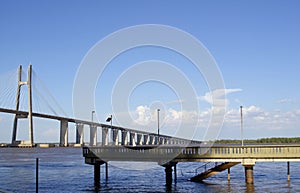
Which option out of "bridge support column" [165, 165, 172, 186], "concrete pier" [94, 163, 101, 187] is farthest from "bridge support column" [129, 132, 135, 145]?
"bridge support column" [165, 165, 172, 186]

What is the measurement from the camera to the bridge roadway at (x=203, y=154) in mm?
33344

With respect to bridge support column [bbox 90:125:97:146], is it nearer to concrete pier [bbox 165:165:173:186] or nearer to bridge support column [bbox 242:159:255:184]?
concrete pier [bbox 165:165:173:186]

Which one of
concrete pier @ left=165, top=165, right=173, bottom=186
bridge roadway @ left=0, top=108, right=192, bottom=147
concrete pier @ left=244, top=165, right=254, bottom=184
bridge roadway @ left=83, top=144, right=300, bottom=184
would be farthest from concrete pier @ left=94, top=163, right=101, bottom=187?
bridge roadway @ left=0, top=108, right=192, bottom=147

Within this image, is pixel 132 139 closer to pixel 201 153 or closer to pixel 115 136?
pixel 115 136

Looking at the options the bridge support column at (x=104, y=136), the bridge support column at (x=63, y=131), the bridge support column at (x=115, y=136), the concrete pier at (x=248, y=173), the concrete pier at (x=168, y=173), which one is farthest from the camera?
the bridge support column at (x=63, y=131)

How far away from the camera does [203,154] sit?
116 feet

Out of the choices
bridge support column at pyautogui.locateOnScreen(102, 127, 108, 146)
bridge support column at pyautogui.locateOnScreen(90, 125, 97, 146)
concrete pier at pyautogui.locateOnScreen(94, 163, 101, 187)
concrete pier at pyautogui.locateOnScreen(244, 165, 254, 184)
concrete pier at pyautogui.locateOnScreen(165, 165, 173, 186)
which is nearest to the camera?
concrete pier at pyautogui.locateOnScreen(244, 165, 254, 184)

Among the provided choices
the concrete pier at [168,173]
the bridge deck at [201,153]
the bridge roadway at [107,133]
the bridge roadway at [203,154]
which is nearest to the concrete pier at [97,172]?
the bridge roadway at [203,154]

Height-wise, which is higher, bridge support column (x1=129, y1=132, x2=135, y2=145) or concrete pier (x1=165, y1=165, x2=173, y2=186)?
bridge support column (x1=129, y1=132, x2=135, y2=145)

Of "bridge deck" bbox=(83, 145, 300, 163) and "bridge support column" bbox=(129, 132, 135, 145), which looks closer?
"bridge deck" bbox=(83, 145, 300, 163)

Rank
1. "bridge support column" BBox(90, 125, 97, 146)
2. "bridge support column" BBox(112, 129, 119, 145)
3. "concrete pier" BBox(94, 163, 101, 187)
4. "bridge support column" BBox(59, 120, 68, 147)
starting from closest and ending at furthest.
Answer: "concrete pier" BBox(94, 163, 101, 187), "bridge support column" BBox(90, 125, 97, 146), "bridge support column" BBox(112, 129, 119, 145), "bridge support column" BBox(59, 120, 68, 147)

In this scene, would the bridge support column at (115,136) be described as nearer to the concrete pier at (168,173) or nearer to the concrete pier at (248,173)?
the concrete pier at (168,173)

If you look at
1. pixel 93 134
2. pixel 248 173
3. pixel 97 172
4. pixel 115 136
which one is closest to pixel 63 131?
pixel 93 134

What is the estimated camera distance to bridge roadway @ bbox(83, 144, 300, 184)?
1313 inches
